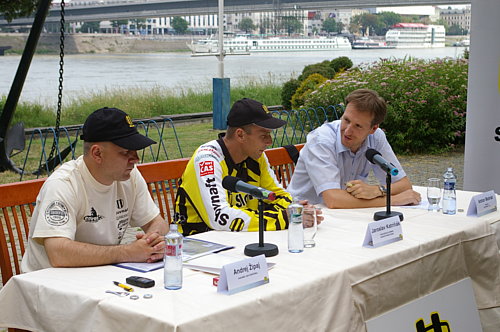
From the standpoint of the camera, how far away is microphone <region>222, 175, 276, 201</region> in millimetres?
2859

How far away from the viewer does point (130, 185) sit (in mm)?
3385

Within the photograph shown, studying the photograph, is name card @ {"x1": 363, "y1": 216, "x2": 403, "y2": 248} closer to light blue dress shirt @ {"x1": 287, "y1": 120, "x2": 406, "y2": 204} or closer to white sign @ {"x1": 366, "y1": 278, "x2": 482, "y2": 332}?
white sign @ {"x1": 366, "y1": 278, "x2": 482, "y2": 332}

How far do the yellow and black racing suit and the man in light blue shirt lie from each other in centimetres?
47

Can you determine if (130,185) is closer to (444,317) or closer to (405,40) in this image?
(444,317)

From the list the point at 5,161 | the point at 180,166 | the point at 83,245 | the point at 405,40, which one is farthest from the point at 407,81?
the point at 405,40

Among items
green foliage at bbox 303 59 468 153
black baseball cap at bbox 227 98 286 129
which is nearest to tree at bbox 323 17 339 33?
green foliage at bbox 303 59 468 153

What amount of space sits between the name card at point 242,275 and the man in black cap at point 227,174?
0.85 metres

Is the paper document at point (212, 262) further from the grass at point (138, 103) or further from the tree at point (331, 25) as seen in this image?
the tree at point (331, 25)

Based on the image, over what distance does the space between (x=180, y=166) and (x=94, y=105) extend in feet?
48.0

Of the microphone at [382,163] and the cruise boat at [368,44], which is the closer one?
the microphone at [382,163]

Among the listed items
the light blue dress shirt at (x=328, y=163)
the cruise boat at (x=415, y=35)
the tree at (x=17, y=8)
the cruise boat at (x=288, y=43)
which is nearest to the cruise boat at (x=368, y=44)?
the cruise boat at (x=288, y=43)

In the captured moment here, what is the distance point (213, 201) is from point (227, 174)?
0.24m

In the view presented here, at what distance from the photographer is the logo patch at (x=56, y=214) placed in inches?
113

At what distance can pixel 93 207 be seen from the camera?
10.2 feet
